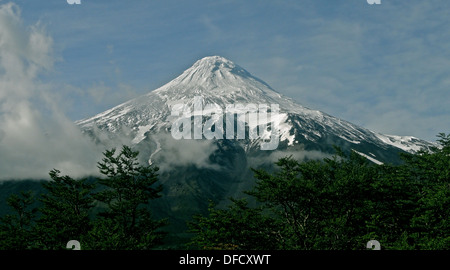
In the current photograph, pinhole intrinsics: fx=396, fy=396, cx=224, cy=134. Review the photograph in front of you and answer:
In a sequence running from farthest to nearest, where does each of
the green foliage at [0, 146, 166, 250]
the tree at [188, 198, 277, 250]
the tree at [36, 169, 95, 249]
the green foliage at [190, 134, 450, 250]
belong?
the tree at [36, 169, 95, 249] → the green foliage at [0, 146, 166, 250] → the tree at [188, 198, 277, 250] → the green foliage at [190, 134, 450, 250]

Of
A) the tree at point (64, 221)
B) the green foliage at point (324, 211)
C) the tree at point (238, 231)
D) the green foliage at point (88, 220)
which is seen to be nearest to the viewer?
the green foliage at point (324, 211)

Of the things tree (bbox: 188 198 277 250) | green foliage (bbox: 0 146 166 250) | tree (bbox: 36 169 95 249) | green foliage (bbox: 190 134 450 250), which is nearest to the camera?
green foliage (bbox: 190 134 450 250)

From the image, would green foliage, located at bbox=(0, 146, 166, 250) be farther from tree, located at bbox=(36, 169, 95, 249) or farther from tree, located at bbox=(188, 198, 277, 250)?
tree, located at bbox=(188, 198, 277, 250)

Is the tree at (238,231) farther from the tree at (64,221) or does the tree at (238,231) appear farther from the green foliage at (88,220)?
the tree at (64,221)

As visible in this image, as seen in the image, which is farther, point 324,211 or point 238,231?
point 324,211

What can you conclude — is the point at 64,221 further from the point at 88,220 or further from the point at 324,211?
the point at 324,211

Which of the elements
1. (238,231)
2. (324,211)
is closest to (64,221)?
(238,231)

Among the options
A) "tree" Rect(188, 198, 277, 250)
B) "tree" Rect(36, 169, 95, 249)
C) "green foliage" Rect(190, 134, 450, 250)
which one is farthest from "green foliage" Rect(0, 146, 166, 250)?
"green foliage" Rect(190, 134, 450, 250)

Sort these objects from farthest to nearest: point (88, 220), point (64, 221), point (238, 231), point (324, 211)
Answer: point (88, 220) < point (64, 221) < point (324, 211) < point (238, 231)

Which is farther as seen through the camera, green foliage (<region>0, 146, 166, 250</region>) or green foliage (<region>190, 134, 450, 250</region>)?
green foliage (<region>0, 146, 166, 250</region>)

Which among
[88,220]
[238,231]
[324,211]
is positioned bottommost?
[238,231]

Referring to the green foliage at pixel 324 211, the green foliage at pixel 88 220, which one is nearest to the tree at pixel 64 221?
the green foliage at pixel 88 220

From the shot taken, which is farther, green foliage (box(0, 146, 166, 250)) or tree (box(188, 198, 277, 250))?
green foliage (box(0, 146, 166, 250))
